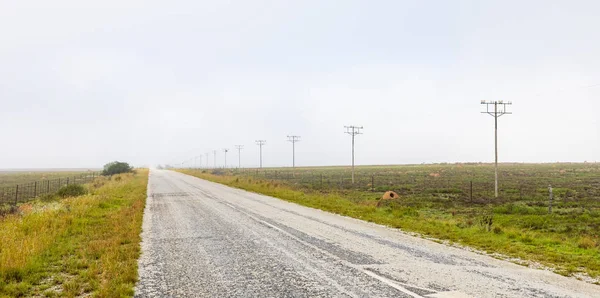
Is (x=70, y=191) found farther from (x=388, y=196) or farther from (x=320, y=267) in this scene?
(x=320, y=267)

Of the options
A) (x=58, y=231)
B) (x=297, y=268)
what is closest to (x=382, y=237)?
(x=297, y=268)

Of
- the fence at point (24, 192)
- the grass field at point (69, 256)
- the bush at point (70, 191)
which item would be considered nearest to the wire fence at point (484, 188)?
the bush at point (70, 191)

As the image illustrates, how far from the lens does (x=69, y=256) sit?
33.2ft

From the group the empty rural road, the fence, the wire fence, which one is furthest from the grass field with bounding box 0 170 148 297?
the wire fence

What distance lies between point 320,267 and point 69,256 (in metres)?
6.65

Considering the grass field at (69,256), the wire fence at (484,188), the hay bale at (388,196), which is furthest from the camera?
the wire fence at (484,188)

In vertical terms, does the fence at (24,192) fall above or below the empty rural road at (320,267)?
below

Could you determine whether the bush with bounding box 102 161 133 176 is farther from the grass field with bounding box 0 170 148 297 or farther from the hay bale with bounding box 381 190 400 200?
the grass field with bounding box 0 170 148 297

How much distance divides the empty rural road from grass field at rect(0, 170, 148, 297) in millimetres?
475

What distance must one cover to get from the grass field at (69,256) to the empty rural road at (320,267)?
0.48 metres

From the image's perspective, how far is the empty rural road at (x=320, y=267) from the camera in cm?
686

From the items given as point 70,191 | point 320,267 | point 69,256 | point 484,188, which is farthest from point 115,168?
point 320,267

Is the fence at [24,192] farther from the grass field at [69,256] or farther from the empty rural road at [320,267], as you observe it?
the empty rural road at [320,267]

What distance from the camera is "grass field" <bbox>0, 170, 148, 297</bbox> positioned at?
731cm
